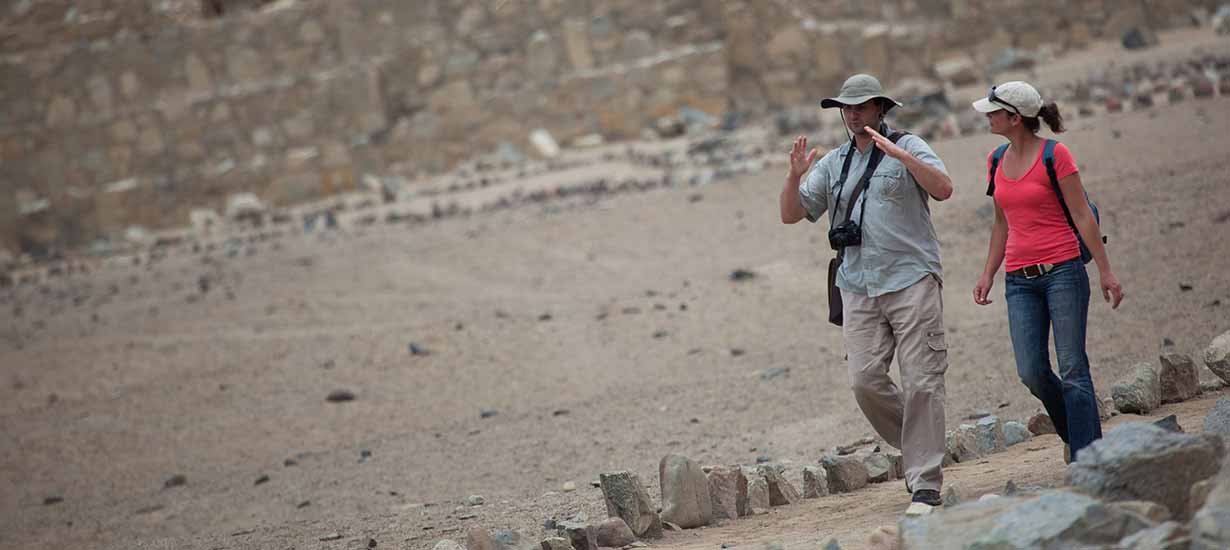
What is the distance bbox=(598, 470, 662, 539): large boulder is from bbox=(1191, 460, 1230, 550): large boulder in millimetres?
2289

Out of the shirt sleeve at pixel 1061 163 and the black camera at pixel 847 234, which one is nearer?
the shirt sleeve at pixel 1061 163

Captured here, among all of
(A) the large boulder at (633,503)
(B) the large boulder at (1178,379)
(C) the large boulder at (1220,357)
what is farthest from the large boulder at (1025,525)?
(C) the large boulder at (1220,357)

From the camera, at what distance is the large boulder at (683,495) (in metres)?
5.23

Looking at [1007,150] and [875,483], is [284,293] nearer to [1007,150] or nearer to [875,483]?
[875,483]

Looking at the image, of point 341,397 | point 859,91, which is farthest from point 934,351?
point 341,397

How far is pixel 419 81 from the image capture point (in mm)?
18016

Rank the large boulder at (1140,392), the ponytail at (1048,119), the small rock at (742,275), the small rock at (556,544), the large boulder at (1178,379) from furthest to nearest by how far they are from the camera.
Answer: the small rock at (742,275), the large boulder at (1178,379), the large boulder at (1140,392), the ponytail at (1048,119), the small rock at (556,544)

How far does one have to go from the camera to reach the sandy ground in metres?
6.82

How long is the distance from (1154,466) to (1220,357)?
262cm

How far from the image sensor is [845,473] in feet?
18.2

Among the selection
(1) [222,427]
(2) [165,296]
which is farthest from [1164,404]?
(2) [165,296]

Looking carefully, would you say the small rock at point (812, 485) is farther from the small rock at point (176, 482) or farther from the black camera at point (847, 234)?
the small rock at point (176, 482)

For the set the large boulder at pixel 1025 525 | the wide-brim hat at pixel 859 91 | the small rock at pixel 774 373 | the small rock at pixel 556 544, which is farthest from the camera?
the small rock at pixel 774 373

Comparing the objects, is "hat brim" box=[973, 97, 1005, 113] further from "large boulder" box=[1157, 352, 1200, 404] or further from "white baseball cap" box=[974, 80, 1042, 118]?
"large boulder" box=[1157, 352, 1200, 404]
